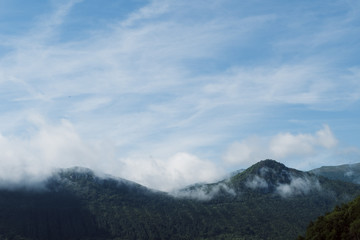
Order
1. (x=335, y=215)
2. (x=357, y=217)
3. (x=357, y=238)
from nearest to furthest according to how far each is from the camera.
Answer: (x=357, y=238) < (x=357, y=217) < (x=335, y=215)

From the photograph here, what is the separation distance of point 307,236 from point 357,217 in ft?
93.5

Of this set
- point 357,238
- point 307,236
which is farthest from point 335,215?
point 357,238

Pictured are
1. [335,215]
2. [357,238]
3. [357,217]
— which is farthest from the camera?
[335,215]

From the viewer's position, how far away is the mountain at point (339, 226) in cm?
12850

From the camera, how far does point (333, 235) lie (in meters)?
139

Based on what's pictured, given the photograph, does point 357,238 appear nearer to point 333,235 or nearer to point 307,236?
point 333,235

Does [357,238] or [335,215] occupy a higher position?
[335,215]

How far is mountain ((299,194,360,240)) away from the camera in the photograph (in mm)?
128500

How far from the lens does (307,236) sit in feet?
523

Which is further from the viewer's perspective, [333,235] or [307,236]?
[307,236]

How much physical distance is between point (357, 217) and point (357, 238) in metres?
14.0

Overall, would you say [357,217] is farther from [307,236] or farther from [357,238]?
[307,236]

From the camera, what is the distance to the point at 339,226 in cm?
14212

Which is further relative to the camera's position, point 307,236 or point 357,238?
point 307,236
